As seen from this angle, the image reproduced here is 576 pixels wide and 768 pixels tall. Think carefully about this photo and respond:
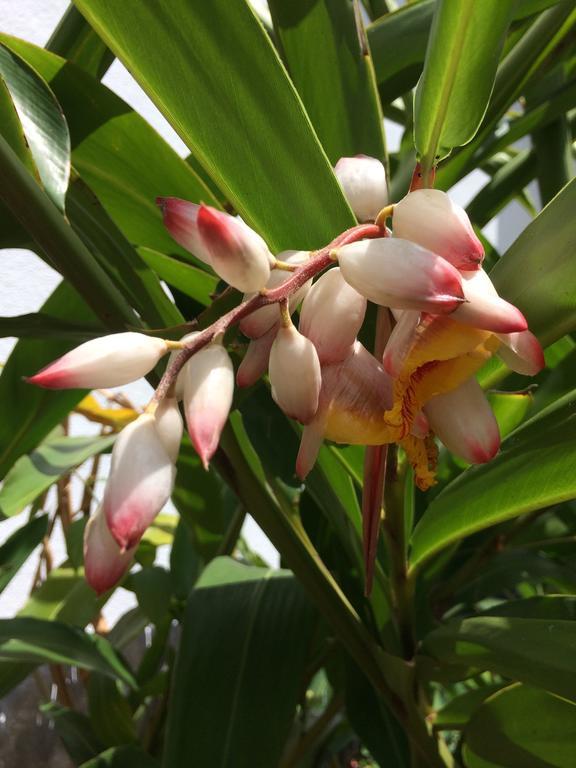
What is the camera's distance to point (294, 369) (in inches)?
9.6

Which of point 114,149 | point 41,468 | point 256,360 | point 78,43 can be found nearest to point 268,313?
point 256,360

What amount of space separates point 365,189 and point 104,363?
14 centimetres

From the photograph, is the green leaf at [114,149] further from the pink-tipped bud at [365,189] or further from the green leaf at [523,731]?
the green leaf at [523,731]

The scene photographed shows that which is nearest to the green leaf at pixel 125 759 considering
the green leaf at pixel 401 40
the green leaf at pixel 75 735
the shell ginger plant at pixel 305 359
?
the shell ginger plant at pixel 305 359

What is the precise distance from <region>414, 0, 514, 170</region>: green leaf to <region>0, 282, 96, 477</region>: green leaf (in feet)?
1.03

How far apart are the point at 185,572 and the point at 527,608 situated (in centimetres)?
34

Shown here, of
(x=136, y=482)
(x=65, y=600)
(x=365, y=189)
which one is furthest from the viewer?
(x=65, y=600)

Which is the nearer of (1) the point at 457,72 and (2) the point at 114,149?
(1) the point at 457,72

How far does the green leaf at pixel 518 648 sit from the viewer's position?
341 millimetres

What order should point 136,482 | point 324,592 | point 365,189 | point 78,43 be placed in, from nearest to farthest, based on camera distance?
point 136,482, point 365,189, point 324,592, point 78,43

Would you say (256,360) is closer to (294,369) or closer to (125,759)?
(294,369)

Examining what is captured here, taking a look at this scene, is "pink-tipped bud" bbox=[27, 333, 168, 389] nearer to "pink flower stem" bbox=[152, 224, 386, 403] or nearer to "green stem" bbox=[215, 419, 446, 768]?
"pink flower stem" bbox=[152, 224, 386, 403]

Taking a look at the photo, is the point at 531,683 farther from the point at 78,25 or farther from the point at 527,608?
the point at 78,25

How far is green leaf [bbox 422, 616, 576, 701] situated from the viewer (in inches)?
13.4
